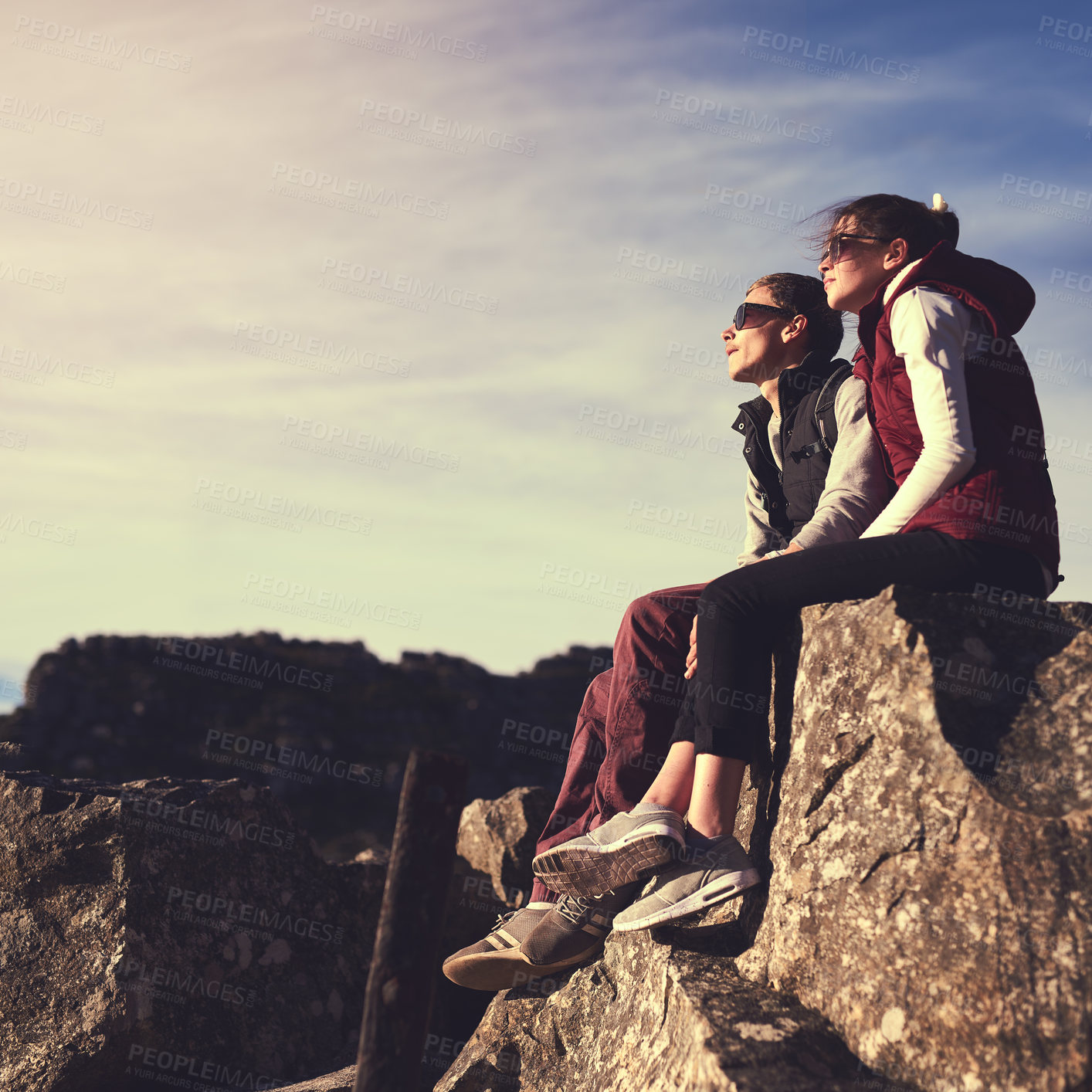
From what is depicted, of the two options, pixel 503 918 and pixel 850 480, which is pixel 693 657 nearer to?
pixel 850 480

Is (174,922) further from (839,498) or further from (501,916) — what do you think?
(839,498)

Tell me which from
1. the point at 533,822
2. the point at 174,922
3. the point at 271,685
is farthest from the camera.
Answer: the point at 271,685

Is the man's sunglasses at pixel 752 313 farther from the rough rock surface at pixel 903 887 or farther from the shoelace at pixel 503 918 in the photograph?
the shoelace at pixel 503 918

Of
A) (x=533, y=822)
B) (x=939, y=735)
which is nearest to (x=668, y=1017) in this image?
(x=939, y=735)

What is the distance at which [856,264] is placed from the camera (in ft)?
13.8

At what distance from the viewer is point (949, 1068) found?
9.80 feet

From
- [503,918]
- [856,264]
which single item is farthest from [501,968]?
[856,264]

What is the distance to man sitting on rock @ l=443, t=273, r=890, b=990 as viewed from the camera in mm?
4074

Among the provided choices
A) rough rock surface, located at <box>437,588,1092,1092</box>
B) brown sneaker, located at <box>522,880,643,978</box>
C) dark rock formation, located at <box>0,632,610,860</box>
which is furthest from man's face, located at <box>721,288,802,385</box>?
dark rock formation, located at <box>0,632,610,860</box>

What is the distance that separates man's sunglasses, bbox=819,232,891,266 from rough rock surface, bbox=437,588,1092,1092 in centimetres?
A: 156

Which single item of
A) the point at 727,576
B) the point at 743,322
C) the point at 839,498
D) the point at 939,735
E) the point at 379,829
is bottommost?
the point at 379,829

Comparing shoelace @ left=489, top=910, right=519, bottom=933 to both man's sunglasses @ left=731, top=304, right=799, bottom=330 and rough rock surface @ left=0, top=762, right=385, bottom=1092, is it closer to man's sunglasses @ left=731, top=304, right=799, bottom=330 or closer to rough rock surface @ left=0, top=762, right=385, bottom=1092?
rough rock surface @ left=0, top=762, right=385, bottom=1092

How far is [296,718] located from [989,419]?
27.1 m

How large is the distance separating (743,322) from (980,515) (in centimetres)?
185
